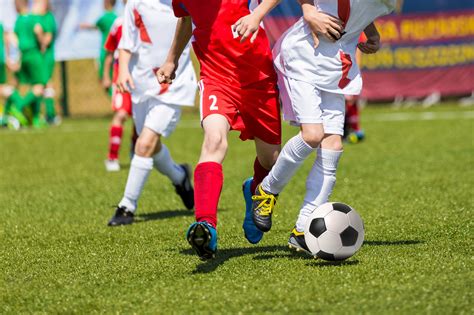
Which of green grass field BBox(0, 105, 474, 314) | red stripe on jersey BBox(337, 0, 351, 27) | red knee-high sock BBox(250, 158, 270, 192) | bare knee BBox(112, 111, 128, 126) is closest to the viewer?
green grass field BBox(0, 105, 474, 314)

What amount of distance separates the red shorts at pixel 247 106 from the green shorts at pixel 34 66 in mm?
12846

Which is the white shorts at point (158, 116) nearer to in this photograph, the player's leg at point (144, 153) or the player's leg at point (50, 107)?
the player's leg at point (144, 153)

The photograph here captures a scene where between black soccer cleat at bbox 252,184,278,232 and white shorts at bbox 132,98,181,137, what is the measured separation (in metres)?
1.88

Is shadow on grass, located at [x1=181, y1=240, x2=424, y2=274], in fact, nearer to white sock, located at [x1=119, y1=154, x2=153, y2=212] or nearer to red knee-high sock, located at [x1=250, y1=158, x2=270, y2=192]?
red knee-high sock, located at [x1=250, y1=158, x2=270, y2=192]

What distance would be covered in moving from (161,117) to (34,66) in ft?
36.6

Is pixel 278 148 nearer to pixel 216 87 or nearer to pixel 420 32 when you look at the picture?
pixel 216 87

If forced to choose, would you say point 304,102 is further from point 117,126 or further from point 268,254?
point 117,126

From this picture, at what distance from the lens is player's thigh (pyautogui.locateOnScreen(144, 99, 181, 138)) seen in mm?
6992

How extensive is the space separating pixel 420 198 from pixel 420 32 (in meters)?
11.8

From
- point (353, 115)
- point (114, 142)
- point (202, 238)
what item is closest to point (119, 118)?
point (114, 142)

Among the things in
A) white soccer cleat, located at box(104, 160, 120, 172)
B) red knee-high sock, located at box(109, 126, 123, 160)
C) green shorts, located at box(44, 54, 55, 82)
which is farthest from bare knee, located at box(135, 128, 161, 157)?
green shorts, located at box(44, 54, 55, 82)

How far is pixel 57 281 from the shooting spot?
4789mm

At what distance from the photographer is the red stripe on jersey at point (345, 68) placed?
5.08 metres

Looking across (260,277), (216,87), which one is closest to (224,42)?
(216,87)
